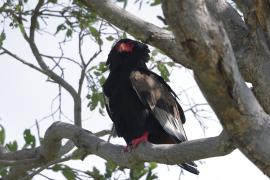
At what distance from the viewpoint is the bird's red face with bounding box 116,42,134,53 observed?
5.27 m

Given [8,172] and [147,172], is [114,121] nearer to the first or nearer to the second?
[147,172]

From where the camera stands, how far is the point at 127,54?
17.3 ft

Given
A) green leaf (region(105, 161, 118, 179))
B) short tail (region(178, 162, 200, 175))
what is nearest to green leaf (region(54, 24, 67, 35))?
green leaf (region(105, 161, 118, 179))

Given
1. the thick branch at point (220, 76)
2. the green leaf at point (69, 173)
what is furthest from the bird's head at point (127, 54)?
the thick branch at point (220, 76)

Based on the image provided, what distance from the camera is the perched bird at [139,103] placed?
16.4 feet

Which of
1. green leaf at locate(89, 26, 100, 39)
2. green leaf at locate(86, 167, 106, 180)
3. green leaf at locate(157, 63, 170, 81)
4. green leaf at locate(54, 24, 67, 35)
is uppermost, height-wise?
green leaf at locate(54, 24, 67, 35)

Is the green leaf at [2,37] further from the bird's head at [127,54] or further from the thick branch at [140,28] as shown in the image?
the thick branch at [140,28]

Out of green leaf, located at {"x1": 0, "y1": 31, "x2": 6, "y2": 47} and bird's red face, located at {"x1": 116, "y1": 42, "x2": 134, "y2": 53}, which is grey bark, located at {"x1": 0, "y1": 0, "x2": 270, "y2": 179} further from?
bird's red face, located at {"x1": 116, "y1": 42, "x2": 134, "y2": 53}

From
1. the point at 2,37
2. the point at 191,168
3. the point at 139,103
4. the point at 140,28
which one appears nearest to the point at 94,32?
the point at 2,37

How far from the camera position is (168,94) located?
17.2 ft

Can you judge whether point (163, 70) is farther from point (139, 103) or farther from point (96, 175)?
point (96, 175)

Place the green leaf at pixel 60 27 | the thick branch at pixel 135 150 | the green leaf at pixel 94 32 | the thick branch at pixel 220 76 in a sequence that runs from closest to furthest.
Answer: the thick branch at pixel 220 76 → the thick branch at pixel 135 150 → the green leaf at pixel 94 32 → the green leaf at pixel 60 27

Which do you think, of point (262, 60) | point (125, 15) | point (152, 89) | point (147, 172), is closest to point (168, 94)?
point (152, 89)

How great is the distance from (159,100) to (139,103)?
158mm
